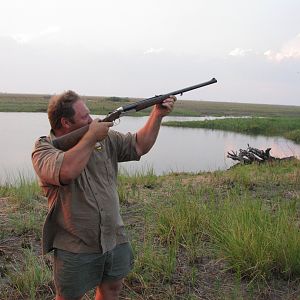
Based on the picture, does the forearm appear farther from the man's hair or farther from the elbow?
the man's hair

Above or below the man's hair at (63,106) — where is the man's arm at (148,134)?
below

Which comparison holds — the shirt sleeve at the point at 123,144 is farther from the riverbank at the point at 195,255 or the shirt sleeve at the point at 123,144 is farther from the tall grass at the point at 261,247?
the tall grass at the point at 261,247

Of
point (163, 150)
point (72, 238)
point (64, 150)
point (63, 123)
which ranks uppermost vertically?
point (63, 123)

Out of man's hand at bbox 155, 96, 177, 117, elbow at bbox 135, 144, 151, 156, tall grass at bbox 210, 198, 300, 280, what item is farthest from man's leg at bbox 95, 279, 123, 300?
tall grass at bbox 210, 198, 300, 280

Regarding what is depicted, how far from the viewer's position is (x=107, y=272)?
2.65m

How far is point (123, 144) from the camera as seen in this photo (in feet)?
9.28

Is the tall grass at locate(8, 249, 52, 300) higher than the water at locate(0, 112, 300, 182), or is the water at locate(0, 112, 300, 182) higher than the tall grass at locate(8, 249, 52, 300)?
the tall grass at locate(8, 249, 52, 300)

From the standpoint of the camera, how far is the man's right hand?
2380mm

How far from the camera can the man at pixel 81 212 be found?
2467 millimetres

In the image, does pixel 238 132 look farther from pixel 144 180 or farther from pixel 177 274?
pixel 177 274

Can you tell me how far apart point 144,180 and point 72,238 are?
232 inches

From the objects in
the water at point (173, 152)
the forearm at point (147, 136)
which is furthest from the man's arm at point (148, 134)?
the water at point (173, 152)

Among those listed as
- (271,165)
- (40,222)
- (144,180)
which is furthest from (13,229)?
(271,165)

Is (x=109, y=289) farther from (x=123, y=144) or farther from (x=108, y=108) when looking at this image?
(x=108, y=108)
